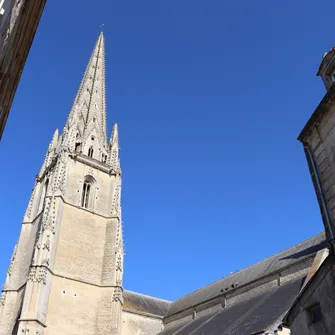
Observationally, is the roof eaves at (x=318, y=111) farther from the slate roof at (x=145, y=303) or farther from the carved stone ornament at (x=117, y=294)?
the slate roof at (x=145, y=303)

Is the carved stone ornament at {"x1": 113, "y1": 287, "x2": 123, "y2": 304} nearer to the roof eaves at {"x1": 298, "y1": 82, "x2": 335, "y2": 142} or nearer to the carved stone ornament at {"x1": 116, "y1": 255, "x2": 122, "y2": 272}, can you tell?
the carved stone ornament at {"x1": 116, "y1": 255, "x2": 122, "y2": 272}

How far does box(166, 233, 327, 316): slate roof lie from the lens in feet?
57.7

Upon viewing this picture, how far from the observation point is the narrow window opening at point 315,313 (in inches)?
304

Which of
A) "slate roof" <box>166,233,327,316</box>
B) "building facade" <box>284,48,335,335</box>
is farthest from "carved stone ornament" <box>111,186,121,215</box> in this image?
"building facade" <box>284,48,335,335</box>

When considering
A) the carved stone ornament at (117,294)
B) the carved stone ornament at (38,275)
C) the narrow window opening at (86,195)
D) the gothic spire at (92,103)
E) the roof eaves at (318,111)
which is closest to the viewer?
the roof eaves at (318,111)

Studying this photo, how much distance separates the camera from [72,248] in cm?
2023

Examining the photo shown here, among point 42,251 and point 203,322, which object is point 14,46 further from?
point 203,322

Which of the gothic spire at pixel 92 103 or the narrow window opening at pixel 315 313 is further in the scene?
the gothic spire at pixel 92 103

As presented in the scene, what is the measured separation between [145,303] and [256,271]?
27.4 ft

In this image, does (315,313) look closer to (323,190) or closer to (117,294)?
(323,190)

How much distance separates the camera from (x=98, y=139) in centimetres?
2716

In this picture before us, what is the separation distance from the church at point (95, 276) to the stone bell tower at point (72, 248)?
0.16 feet

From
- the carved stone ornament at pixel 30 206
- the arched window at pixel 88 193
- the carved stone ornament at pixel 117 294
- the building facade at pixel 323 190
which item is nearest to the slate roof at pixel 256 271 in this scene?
the carved stone ornament at pixel 117 294

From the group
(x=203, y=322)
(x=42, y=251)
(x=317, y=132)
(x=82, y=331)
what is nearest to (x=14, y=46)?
(x=317, y=132)
